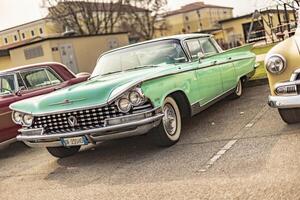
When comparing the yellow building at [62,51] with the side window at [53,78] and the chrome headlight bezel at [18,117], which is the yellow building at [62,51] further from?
the chrome headlight bezel at [18,117]

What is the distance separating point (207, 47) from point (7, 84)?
3.71 meters

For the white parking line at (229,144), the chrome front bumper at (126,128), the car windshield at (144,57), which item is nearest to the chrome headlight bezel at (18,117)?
the chrome front bumper at (126,128)

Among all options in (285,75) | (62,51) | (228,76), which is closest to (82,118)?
(285,75)

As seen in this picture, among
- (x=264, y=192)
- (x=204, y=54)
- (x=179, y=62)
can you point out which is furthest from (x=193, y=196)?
(x=204, y=54)

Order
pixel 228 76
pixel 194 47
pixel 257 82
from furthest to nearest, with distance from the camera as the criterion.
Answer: pixel 257 82
pixel 228 76
pixel 194 47

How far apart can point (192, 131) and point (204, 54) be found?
1499 millimetres

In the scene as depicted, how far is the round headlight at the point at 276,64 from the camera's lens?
536cm

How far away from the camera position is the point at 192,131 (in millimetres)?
6637

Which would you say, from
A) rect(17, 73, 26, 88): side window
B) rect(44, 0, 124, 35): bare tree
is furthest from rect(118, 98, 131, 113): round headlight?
rect(44, 0, 124, 35): bare tree

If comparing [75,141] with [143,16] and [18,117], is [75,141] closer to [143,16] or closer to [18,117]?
[18,117]

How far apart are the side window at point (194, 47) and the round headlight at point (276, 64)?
5.78 feet

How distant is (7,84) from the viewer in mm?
8156

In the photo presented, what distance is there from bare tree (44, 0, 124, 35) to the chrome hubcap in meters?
43.3

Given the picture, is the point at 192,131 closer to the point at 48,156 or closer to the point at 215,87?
the point at 215,87
